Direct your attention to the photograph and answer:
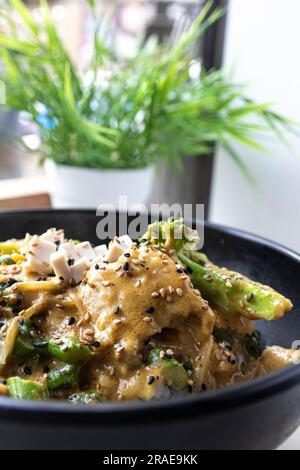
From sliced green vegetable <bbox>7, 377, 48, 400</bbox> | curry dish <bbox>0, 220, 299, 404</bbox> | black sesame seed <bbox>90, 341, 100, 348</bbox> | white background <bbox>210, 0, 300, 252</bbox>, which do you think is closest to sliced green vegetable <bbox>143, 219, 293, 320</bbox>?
curry dish <bbox>0, 220, 299, 404</bbox>

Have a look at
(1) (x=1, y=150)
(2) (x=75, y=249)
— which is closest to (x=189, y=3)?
(1) (x=1, y=150)

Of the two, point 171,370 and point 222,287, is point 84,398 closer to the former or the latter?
point 171,370

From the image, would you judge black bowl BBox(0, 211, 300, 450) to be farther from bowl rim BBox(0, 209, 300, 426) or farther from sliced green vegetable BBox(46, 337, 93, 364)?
sliced green vegetable BBox(46, 337, 93, 364)

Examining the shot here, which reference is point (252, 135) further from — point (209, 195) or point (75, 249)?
point (75, 249)

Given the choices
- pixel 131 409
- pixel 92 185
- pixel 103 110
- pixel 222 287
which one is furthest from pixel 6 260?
pixel 103 110

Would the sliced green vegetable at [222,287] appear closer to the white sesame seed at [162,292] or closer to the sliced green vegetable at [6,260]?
the white sesame seed at [162,292]

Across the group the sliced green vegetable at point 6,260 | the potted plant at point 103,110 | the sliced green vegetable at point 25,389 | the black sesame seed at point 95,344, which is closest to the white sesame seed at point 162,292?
the black sesame seed at point 95,344
